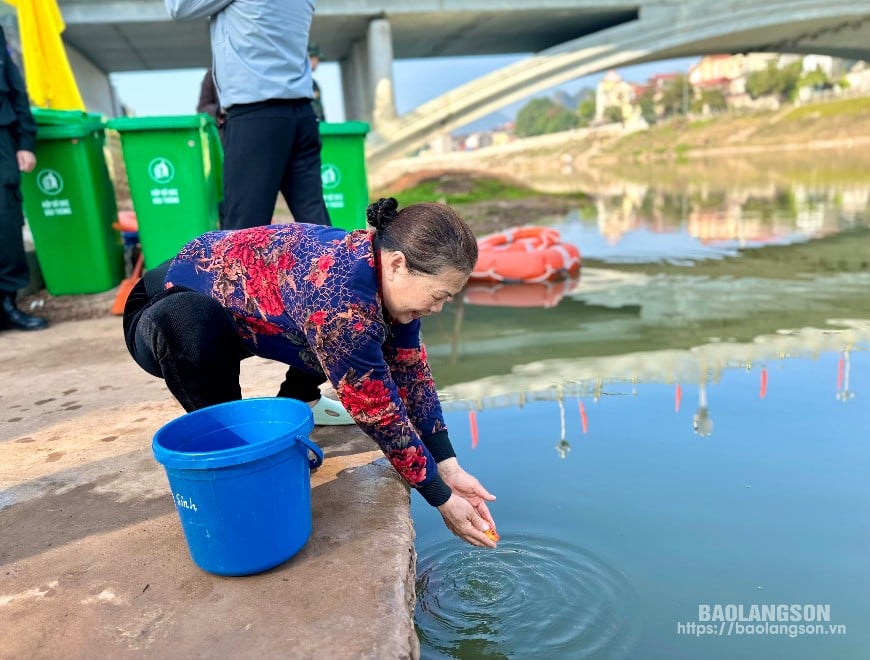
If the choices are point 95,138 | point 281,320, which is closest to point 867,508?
point 281,320

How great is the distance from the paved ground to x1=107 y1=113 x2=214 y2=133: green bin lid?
2346 mm

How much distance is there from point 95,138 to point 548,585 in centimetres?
416

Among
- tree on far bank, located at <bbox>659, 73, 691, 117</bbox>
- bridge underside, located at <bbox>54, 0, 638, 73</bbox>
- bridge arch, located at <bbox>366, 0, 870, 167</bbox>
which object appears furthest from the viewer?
tree on far bank, located at <bbox>659, 73, 691, 117</bbox>

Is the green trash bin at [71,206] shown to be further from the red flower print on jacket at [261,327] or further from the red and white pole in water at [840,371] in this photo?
the red and white pole in water at [840,371]

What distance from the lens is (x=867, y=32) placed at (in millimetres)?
22188

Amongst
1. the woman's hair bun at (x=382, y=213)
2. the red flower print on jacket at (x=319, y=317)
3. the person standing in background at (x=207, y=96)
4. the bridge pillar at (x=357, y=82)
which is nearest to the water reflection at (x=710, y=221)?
the person standing in background at (x=207, y=96)

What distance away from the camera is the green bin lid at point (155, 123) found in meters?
4.41

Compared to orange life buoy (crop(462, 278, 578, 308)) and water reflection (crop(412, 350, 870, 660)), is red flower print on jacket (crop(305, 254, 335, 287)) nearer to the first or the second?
water reflection (crop(412, 350, 870, 660))

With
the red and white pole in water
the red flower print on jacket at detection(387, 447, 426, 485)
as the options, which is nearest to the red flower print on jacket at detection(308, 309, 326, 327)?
the red flower print on jacket at detection(387, 447, 426, 485)

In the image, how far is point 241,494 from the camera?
1.50 metres

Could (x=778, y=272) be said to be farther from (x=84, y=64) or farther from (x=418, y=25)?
(x=84, y=64)

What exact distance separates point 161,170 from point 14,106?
2.86ft

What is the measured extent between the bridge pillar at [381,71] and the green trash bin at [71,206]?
44.2 feet

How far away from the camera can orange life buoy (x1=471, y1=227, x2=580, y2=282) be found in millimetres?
5926
